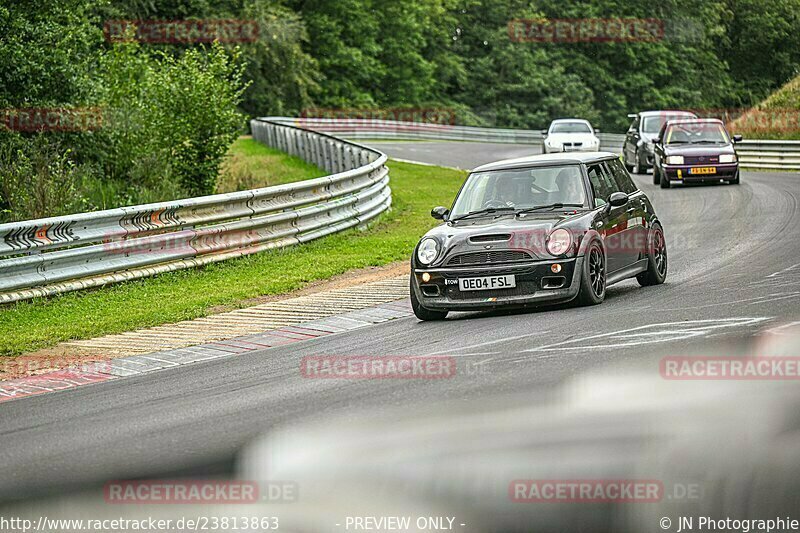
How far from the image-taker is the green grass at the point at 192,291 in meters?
11.6

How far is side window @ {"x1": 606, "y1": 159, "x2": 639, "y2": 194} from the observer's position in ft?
41.2

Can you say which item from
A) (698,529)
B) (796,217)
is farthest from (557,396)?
(796,217)

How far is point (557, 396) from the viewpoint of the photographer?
6758 mm

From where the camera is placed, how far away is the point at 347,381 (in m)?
7.94

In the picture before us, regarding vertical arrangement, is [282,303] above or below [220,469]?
below

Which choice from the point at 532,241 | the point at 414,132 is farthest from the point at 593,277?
the point at 414,132

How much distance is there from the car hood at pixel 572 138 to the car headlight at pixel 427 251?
79.5ft

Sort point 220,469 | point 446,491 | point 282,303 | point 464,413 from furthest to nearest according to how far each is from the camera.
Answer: point 282,303, point 464,413, point 220,469, point 446,491

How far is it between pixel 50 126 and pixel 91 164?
141 cm

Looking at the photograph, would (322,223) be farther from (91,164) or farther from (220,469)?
(220,469)
